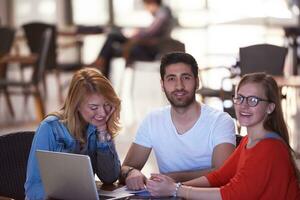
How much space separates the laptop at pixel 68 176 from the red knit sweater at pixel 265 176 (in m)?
0.45

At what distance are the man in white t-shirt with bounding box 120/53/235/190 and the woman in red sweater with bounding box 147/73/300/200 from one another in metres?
0.35

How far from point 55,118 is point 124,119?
538cm

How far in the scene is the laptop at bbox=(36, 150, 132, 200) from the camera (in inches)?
108

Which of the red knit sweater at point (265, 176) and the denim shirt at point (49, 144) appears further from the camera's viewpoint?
the denim shirt at point (49, 144)

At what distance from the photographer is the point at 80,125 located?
126 inches

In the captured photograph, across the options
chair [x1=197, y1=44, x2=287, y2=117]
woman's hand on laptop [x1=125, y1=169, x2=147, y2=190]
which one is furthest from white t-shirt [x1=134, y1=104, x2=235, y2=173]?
chair [x1=197, y1=44, x2=287, y2=117]

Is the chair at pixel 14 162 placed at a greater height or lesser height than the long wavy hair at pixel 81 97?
lesser

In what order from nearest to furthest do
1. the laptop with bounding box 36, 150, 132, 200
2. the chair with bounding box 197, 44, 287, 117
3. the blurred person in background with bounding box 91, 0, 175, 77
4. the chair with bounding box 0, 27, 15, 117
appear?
the laptop with bounding box 36, 150, 132, 200
the chair with bounding box 197, 44, 287, 117
the chair with bounding box 0, 27, 15, 117
the blurred person in background with bounding box 91, 0, 175, 77

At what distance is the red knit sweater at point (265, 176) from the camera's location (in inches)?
111

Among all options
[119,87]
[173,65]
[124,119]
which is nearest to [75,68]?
[119,87]

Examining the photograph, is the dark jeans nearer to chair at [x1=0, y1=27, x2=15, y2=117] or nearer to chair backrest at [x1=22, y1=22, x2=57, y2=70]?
chair backrest at [x1=22, y1=22, x2=57, y2=70]

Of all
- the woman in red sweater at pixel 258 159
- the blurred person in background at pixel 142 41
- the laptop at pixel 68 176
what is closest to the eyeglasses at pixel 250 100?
the woman in red sweater at pixel 258 159

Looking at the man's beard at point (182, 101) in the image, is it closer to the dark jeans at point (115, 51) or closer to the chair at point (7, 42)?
the chair at point (7, 42)

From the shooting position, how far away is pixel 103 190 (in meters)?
3.11
